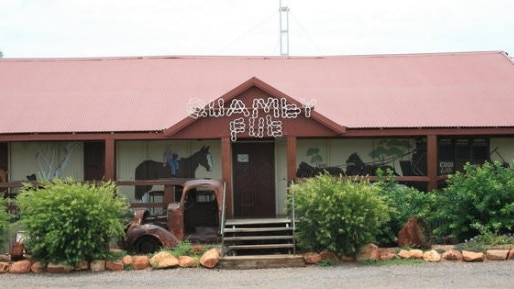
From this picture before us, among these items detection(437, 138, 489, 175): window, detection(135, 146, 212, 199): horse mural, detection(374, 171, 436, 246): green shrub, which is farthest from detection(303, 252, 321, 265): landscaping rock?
A: detection(437, 138, 489, 175): window

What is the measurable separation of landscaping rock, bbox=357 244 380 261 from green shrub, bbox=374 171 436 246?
3.10 feet

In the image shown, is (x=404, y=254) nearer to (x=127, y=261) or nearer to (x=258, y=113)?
(x=258, y=113)

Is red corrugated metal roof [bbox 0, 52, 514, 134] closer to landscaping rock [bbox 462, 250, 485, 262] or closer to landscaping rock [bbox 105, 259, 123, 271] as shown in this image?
landscaping rock [bbox 105, 259, 123, 271]

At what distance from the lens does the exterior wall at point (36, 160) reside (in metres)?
19.6

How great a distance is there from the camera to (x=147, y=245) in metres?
15.5

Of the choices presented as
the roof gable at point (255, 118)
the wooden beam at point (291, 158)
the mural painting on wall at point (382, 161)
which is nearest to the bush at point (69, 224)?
the roof gable at point (255, 118)

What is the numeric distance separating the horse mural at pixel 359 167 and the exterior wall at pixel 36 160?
7.34 metres

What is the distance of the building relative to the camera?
17.5 metres

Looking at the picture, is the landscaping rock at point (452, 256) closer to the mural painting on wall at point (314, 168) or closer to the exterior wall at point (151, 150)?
the mural painting on wall at point (314, 168)

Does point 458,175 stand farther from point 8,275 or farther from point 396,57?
point 8,275

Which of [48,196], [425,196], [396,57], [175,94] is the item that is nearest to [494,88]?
[396,57]

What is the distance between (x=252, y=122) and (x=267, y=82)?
3.61m

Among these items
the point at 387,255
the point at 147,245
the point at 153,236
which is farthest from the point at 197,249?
the point at 387,255

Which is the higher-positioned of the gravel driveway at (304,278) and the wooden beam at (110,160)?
→ the wooden beam at (110,160)
